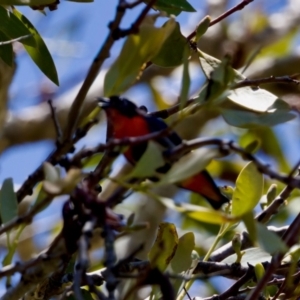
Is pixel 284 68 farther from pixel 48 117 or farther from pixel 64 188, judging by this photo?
Answer: pixel 64 188

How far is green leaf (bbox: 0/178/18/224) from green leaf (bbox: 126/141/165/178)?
179 millimetres

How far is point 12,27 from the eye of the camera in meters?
1.17

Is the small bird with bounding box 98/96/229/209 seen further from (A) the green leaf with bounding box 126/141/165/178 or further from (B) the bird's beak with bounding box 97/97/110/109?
(A) the green leaf with bounding box 126/141/165/178

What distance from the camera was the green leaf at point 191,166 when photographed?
72cm

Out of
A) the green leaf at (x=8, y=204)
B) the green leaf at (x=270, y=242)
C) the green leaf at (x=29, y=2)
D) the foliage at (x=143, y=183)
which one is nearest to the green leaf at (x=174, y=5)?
the foliage at (x=143, y=183)

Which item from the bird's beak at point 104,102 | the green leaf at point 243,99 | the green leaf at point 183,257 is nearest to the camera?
the green leaf at point 243,99

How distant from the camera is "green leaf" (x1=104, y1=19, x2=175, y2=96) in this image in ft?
2.69

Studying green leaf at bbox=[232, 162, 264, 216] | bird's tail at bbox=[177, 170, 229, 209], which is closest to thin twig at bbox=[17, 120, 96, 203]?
green leaf at bbox=[232, 162, 264, 216]

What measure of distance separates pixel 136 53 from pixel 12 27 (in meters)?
0.41

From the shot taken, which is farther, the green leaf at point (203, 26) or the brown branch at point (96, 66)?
the green leaf at point (203, 26)

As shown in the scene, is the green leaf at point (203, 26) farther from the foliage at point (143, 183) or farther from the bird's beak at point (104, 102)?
the bird's beak at point (104, 102)

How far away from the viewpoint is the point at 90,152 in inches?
29.3

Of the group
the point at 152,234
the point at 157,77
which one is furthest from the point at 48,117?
the point at 152,234

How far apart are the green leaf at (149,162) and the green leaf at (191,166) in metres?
0.02
